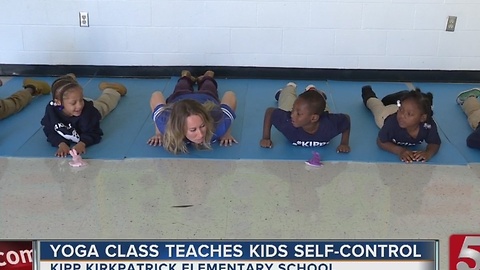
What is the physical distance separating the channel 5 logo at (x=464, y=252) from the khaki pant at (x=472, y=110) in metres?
1.66

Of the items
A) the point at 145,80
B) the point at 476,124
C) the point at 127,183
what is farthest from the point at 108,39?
the point at 476,124

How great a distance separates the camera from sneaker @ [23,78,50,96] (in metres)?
5.08

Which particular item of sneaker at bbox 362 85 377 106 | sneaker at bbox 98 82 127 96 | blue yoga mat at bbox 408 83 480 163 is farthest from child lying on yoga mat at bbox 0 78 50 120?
blue yoga mat at bbox 408 83 480 163

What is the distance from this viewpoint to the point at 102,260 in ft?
8.47

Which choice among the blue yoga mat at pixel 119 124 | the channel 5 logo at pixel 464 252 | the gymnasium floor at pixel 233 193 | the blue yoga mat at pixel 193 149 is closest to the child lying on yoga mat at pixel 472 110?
the gymnasium floor at pixel 233 193

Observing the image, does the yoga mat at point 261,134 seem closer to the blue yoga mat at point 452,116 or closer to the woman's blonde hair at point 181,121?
the woman's blonde hair at point 181,121

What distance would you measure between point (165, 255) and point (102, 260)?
11.0 inches

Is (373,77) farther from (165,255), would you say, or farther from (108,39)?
(165,255)

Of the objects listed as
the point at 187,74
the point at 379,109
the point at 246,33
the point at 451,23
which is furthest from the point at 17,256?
the point at 451,23

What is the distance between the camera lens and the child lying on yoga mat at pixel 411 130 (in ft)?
12.7

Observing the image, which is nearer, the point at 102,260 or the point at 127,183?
the point at 102,260

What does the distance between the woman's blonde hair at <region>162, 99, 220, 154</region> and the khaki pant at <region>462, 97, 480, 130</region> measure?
196 cm

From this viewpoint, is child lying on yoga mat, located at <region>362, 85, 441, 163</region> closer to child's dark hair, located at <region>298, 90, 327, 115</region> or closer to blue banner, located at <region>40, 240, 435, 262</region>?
child's dark hair, located at <region>298, 90, 327, 115</region>

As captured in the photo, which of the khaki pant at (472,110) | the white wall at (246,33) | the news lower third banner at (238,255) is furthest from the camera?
the white wall at (246,33)
